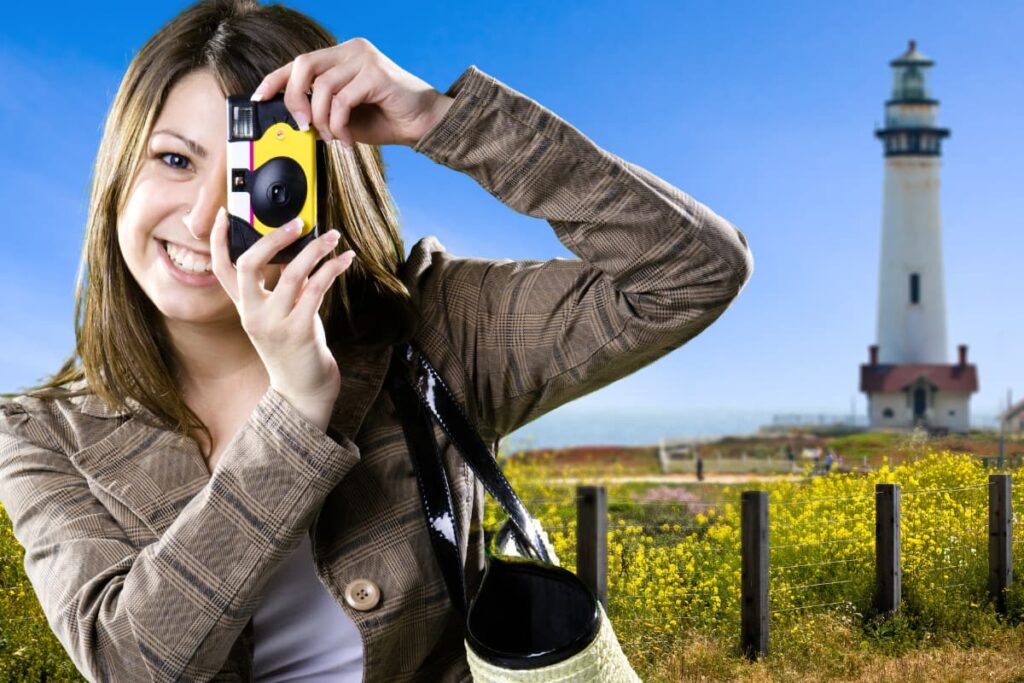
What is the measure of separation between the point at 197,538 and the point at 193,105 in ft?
1.29

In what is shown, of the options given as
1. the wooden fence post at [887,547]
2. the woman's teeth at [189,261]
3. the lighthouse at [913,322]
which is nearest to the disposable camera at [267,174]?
the woman's teeth at [189,261]

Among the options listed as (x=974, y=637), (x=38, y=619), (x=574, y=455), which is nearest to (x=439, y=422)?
(x=38, y=619)

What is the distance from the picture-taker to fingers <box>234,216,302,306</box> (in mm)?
847

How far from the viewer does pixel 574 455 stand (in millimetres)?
14695

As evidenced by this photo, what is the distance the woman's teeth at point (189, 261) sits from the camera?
0.99m

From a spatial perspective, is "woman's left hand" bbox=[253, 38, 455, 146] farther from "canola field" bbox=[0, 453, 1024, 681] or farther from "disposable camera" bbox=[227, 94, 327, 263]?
"canola field" bbox=[0, 453, 1024, 681]

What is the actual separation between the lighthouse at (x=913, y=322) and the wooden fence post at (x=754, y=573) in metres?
25.1

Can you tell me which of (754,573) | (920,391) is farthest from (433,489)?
(920,391)

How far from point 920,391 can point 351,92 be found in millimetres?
29101

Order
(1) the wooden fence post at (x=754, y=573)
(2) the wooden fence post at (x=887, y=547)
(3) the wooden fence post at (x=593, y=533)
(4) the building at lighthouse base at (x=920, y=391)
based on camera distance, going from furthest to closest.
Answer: (4) the building at lighthouse base at (x=920, y=391), (2) the wooden fence post at (x=887, y=547), (1) the wooden fence post at (x=754, y=573), (3) the wooden fence post at (x=593, y=533)

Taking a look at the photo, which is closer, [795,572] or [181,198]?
[181,198]

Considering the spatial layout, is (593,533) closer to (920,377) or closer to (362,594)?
(362,594)

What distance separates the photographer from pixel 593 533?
3.37 metres

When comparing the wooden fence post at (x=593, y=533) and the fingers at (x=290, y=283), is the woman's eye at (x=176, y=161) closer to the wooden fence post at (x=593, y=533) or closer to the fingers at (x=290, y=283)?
the fingers at (x=290, y=283)
